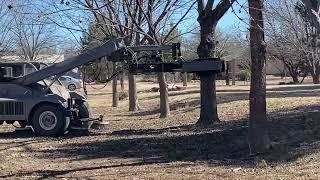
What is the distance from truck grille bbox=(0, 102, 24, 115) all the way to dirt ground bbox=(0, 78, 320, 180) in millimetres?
672

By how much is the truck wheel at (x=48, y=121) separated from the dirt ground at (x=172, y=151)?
329 mm

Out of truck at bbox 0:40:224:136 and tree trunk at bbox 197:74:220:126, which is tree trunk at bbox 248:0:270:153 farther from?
tree trunk at bbox 197:74:220:126

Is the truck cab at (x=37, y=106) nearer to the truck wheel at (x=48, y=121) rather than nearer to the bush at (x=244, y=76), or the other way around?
the truck wheel at (x=48, y=121)

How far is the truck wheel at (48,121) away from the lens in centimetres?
1650

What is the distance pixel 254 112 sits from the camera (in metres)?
11.5

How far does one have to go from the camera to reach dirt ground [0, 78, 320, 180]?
980 centimetres

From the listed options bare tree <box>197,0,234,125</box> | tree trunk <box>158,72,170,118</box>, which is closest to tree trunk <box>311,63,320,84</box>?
tree trunk <box>158,72,170,118</box>

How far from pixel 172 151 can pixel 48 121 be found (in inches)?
209

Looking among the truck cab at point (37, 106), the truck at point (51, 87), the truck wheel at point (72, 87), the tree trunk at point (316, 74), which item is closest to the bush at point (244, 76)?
the tree trunk at point (316, 74)

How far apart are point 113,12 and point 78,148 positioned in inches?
403

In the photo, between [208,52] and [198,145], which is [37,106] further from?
[198,145]

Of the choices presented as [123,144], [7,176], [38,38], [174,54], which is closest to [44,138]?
[123,144]

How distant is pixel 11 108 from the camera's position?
1666 centimetres

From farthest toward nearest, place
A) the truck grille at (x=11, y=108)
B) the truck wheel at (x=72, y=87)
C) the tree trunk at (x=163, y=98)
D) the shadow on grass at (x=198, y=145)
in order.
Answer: the truck wheel at (x=72, y=87), the tree trunk at (x=163, y=98), the truck grille at (x=11, y=108), the shadow on grass at (x=198, y=145)
